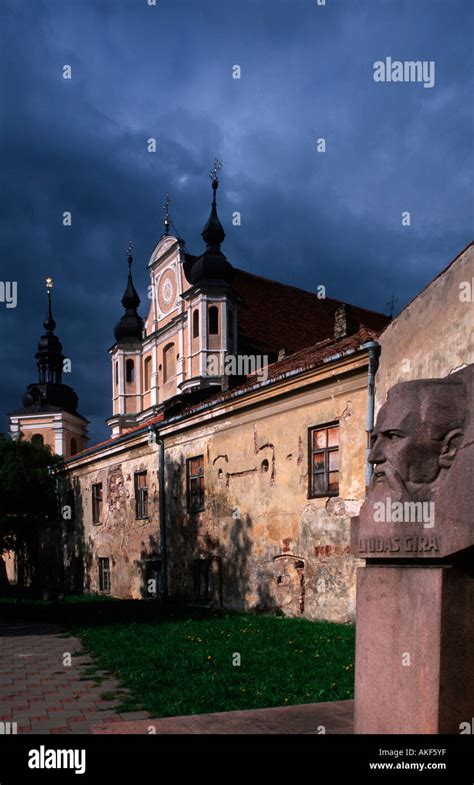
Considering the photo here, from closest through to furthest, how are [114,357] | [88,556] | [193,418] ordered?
[193,418]
[88,556]
[114,357]

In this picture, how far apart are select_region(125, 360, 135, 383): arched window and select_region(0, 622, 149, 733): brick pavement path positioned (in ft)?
Answer: 86.1

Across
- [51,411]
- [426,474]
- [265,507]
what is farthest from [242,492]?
[51,411]

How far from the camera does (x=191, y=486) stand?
51.5ft

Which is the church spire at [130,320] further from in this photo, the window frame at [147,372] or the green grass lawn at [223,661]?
the green grass lawn at [223,661]

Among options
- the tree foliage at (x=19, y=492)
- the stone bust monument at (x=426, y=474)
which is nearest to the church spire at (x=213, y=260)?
the tree foliage at (x=19, y=492)

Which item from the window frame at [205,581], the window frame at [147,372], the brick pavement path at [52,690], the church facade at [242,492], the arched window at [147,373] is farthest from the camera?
the arched window at [147,373]

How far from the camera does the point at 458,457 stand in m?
2.75

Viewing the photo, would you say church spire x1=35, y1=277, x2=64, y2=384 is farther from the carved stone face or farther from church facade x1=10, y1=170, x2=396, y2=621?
the carved stone face

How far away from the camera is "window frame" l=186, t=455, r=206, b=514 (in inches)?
599

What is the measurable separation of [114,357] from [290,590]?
26499 millimetres

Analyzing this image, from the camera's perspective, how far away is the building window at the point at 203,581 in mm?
14812

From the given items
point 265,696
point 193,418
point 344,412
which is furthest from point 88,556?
point 265,696

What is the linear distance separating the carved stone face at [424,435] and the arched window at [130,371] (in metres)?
33.7

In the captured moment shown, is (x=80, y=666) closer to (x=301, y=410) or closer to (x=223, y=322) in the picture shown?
(x=301, y=410)
